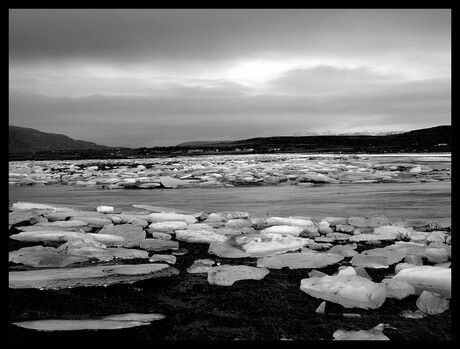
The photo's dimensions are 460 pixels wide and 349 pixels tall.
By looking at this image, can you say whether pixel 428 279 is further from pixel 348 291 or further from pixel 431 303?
pixel 348 291

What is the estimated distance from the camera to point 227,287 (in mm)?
1475

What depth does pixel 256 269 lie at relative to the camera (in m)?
1.62

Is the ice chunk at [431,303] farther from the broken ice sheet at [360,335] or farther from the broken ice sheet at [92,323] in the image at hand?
the broken ice sheet at [92,323]

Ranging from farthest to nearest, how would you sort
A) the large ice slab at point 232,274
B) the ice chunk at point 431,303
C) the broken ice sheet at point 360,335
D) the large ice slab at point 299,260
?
the large ice slab at point 299,260
the large ice slab at point 232,274
the ice chunk at point 431,303
the broken ice sheet at point 360,335

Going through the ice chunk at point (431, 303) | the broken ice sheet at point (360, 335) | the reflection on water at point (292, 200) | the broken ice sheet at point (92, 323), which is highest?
the reflection on water at point (292, 200)

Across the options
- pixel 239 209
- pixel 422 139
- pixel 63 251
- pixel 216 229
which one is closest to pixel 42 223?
pixel 63 251

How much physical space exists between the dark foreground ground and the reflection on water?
1819 millimetres

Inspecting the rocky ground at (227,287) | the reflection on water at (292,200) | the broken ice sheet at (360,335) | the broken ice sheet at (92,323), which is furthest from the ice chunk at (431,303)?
the reflection on water at (292,200)

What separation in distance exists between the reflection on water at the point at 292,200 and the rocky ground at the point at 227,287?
1.12m

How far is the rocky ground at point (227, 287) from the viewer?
44.4 inches

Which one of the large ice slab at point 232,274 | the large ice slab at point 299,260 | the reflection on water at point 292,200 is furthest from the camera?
the reflection on water at point 292,200

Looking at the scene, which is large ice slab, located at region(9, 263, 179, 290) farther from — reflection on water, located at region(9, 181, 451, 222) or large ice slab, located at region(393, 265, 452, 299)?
reflection on water, located at region(9, 181, 451, 222)

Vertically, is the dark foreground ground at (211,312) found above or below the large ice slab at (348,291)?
below

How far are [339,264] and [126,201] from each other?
3.07 meters
